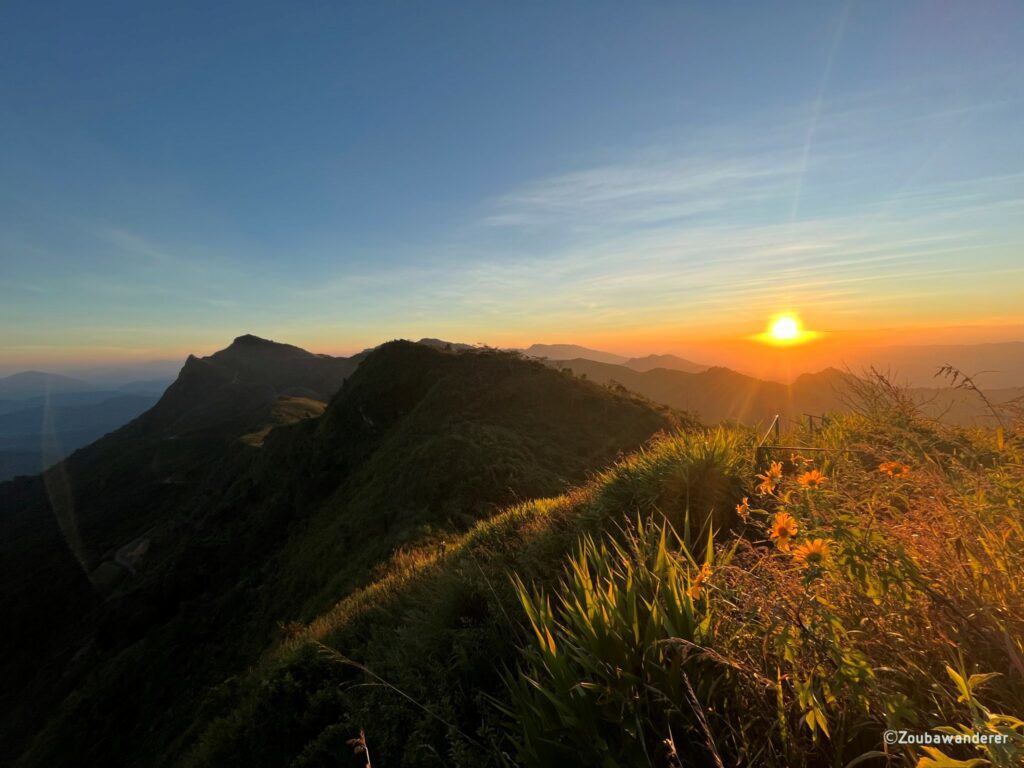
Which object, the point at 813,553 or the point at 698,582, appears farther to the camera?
the point at 698,582

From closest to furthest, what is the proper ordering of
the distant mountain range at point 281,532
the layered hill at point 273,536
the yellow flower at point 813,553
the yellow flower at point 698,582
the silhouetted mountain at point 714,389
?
1. the yellow flower at point 813,553
2. the yellow flower at point 698,582
3. the distant mountain range at point 281,532
4. the layered hill at point 273,536
5. the silhouetted mountain at point 714,389

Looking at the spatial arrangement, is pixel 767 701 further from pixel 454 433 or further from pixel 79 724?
pixel 79 724

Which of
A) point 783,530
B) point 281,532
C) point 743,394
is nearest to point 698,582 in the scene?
point 783,530

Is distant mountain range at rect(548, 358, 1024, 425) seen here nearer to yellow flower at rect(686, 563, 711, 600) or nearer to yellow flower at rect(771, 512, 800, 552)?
yellow flower at rect(771, 512, 800, 552)

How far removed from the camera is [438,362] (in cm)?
3509

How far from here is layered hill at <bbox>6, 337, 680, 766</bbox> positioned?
51.5 feet

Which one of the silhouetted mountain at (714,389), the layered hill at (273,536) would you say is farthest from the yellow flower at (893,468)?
the silhouetted mountain at (714,389)

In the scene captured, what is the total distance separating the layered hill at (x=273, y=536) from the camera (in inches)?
618

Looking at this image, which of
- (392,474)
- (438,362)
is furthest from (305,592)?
(438,362)

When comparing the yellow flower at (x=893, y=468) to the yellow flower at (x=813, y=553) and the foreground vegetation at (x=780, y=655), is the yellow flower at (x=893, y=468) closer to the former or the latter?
the foreground vegetation at (x=780, y=655)

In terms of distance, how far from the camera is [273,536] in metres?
27.5

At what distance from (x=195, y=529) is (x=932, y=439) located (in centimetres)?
4276

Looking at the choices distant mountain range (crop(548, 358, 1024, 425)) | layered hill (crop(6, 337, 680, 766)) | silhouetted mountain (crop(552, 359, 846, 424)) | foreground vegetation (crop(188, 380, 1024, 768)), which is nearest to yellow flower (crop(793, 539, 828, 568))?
foreground vegetation (crop(188, 380, 1024, 768))

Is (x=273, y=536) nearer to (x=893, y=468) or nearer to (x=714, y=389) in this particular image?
(x=893, y=468)
